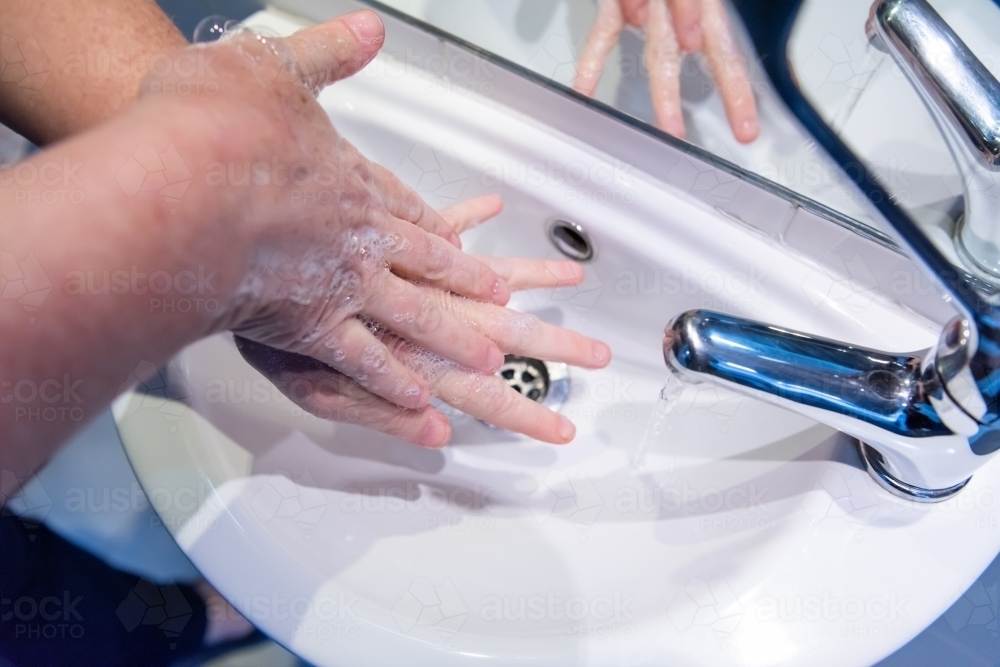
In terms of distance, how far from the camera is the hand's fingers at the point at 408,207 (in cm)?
43

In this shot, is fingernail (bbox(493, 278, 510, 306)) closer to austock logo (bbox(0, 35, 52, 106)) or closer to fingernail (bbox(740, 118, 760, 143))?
fingernail (bbox(740, 118, 760, 143))

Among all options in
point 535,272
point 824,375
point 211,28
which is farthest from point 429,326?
point 211,28

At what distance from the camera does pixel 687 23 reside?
1.70 ft

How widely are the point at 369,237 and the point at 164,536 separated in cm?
35

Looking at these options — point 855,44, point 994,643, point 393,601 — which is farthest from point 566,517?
point 855,44

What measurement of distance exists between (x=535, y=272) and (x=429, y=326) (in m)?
0.11

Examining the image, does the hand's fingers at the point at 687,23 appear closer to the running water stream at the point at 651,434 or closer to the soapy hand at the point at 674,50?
the soapy hand at the point at 674,50

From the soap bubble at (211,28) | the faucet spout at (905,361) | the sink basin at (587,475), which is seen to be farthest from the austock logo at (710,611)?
the soap bubble at (211,28)

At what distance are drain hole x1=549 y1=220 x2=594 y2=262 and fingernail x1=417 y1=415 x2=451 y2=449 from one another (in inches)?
6.8

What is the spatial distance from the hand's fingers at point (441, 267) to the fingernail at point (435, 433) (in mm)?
87

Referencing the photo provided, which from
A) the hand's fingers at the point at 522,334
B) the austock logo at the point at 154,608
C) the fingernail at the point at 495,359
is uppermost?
the hand's fingers at the point at 522,334

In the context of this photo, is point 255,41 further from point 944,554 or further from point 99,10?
point 944,554

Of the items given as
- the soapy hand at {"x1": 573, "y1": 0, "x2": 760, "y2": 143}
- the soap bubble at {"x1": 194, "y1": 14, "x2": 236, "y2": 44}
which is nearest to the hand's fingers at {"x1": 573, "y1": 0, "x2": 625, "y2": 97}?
the soapy hand at {"x1": 573, "y1": 0, "x2": 760, "y2": 143}

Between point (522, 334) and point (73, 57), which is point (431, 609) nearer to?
point (522, 334)
